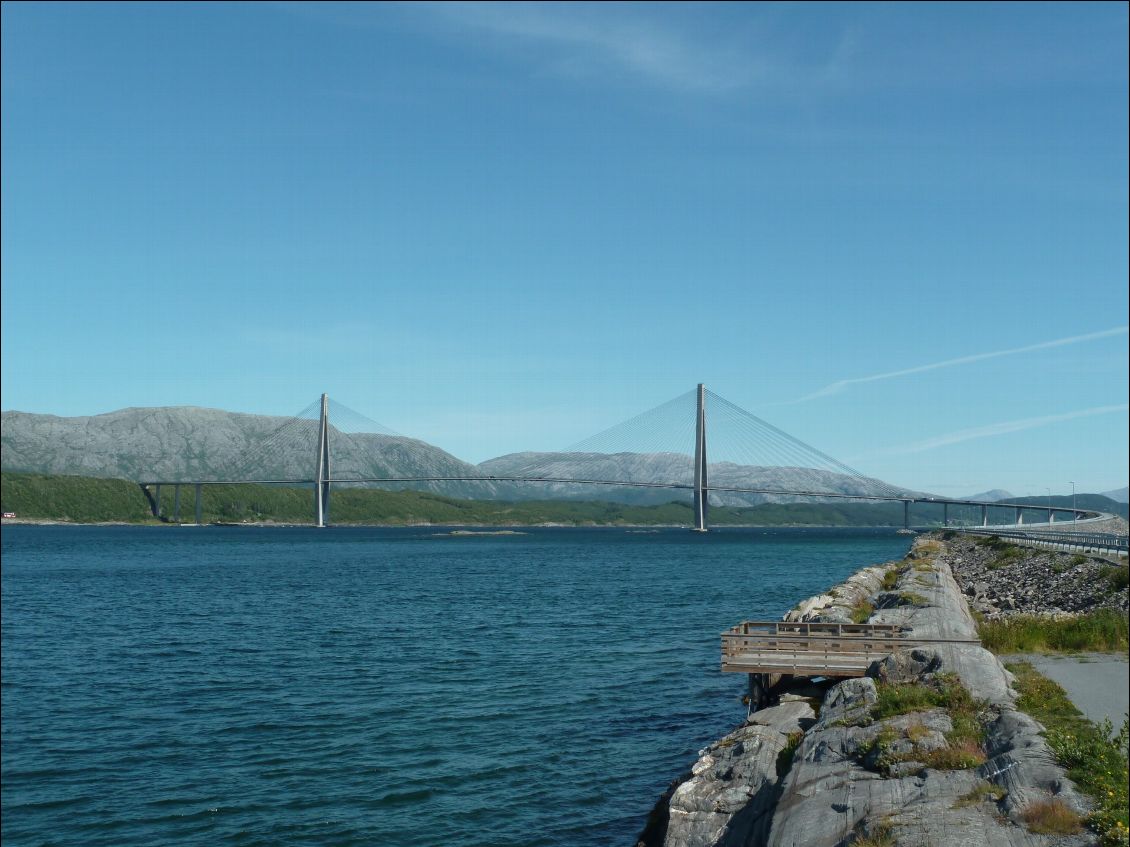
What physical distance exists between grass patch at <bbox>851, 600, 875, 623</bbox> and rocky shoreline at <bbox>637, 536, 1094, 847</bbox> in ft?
40.6

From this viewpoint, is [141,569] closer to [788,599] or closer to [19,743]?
[788,599]

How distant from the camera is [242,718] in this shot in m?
25.6

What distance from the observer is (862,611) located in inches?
1433

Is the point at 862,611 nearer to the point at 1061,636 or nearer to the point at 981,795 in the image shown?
the point at 1061,636

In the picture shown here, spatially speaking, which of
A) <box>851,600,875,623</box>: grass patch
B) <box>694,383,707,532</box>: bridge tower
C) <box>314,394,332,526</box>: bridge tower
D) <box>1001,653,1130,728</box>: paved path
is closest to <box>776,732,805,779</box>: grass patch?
<box>1001,653,1130,728</box>: paved path

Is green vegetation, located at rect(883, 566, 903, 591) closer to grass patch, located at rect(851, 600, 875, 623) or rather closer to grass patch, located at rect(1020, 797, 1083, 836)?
grass patch, located at rect(851, 600, 875, 623)

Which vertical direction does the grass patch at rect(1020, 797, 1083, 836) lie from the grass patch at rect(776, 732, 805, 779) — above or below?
above

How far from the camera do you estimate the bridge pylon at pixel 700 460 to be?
150125 mm

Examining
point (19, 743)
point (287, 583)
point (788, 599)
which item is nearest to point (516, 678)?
point (19, 743)

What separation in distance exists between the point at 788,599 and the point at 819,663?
1363 inches

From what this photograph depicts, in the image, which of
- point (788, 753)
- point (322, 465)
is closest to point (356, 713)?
point (788, 753)

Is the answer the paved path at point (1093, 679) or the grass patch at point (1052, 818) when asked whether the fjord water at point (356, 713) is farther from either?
the grass patch at point (1052, 818)

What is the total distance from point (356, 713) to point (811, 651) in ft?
38.7

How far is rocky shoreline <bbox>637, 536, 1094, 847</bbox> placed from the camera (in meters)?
11.6
